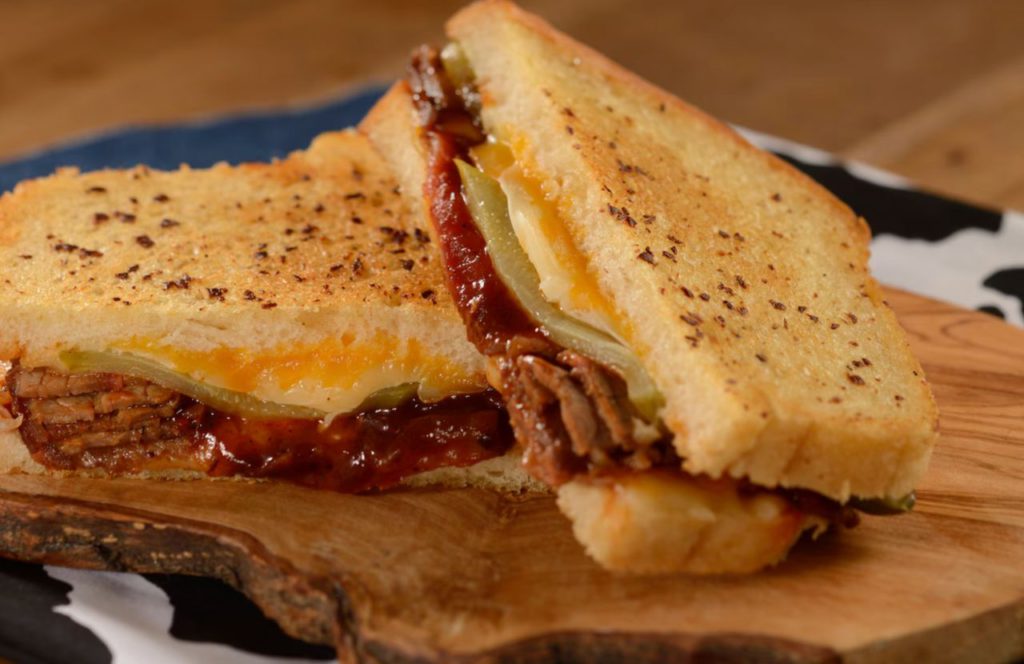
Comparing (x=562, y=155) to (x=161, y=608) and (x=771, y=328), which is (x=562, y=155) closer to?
(x=771, y=328)

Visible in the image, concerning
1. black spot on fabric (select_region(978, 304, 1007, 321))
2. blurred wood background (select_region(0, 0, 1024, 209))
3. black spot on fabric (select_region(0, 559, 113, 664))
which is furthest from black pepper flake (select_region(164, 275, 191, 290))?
blurred wood background (select_region(0, 0, 1024, 209))

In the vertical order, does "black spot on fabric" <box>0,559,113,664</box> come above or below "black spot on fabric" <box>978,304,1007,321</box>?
below

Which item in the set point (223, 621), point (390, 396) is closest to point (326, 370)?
point (390, 396)

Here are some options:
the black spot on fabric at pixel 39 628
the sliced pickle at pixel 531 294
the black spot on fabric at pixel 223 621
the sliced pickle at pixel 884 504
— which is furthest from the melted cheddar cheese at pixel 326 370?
the sliced pickle at pixel 884 504

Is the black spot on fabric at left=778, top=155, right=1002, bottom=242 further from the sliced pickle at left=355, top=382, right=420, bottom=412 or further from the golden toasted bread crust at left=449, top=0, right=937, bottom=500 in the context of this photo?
the sliced pickle at left=355, top=382, right=420, bottom=412

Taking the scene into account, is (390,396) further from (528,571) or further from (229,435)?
(528,571)

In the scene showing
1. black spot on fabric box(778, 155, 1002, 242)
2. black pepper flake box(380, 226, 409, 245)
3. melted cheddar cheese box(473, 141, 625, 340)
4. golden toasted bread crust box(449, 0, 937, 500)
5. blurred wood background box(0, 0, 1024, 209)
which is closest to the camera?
golden toasted bread crust box(449, 0, 937, 500)

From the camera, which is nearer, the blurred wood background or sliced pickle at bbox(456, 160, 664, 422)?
sliced pickle at bbox(456, 160, 664, 422)
